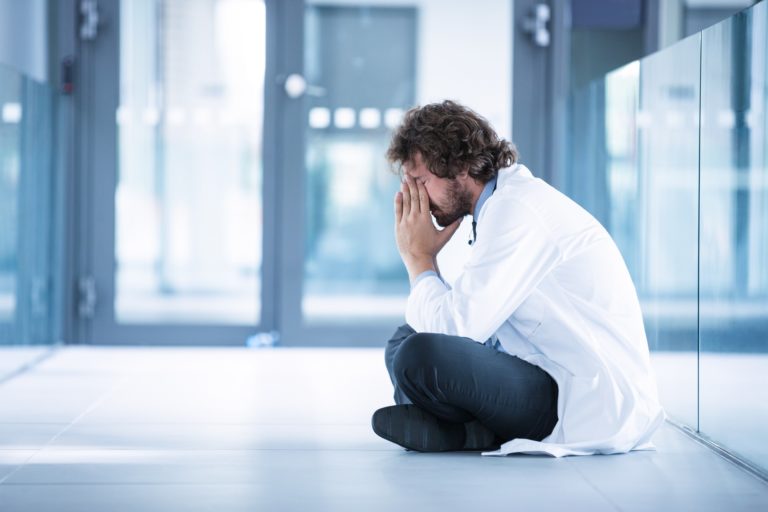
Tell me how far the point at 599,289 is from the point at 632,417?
28cm

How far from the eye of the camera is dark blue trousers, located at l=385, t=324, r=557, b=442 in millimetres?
2137

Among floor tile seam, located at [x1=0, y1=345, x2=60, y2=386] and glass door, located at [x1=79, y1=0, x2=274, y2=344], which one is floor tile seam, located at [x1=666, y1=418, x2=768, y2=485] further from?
glass door, located at [x1=79, y1=0, x2=274, y2=344]

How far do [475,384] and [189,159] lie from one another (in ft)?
8.43

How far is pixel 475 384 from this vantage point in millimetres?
2141

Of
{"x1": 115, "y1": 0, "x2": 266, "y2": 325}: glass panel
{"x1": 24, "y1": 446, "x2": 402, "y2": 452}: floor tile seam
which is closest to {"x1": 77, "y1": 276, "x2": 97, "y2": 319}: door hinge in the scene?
{"x1": 115, "y1": 0, "x2": 266, "y2": 325}: glass panel

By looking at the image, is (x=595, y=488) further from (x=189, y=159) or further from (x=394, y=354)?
(x=189, y=159)

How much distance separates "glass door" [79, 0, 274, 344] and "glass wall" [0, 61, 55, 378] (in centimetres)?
34

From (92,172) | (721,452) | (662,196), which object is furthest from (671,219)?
(92,172)

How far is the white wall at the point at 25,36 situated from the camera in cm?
388

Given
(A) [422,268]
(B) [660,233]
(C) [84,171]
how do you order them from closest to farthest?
(A) [422,268] < (B) [660,233] < (C) [84,171]

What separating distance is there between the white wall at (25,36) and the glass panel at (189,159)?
32 cm

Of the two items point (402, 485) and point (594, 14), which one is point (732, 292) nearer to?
point (402, 485)

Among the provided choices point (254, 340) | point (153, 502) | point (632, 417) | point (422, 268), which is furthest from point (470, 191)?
point (254, 340)

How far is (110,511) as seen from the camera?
5.90ft
